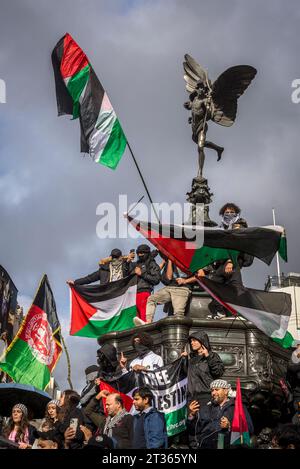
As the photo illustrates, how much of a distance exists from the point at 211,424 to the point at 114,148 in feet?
25.6

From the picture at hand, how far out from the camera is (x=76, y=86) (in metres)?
16.9

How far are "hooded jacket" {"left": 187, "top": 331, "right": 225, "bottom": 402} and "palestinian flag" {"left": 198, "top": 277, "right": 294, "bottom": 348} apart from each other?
1.65m

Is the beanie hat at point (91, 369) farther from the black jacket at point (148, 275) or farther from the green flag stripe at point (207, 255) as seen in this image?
the black jacket at point (148, 275)

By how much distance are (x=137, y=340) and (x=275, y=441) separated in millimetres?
4662

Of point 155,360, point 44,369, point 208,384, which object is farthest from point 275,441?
point 44,369

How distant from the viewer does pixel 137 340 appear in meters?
13.0

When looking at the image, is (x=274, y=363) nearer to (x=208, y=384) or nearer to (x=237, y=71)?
(x=208, y=384)

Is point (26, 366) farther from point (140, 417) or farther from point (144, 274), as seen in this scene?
point (140, 417)

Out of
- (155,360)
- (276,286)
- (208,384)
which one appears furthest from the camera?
(276,286)

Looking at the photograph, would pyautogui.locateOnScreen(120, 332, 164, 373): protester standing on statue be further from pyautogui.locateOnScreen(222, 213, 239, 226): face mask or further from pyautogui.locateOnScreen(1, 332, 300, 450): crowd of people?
pyautogui.locateOnScreen(222, 213, 239, 226): face mask

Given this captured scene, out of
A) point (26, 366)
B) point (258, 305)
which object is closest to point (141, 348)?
point (258, 305)

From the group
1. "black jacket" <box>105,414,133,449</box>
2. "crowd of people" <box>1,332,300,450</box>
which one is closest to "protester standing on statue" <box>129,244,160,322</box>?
"crowd of people" <box>1,332,300,450</box>

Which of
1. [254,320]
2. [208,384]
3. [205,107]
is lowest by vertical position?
[208,384]

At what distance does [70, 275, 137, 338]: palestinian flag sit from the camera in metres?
17.0
